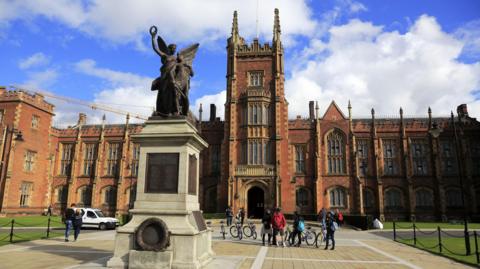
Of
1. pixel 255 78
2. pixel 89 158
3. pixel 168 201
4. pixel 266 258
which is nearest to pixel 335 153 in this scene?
pixel 255 78

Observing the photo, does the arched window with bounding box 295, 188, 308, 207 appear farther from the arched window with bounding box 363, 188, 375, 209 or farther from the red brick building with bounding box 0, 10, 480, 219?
the arched window with bounding box 363, 188, 375, 209

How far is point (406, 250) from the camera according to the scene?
15.7 meters

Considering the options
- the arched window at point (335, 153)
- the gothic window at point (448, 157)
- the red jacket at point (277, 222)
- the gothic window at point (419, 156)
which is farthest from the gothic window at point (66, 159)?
the gothic window at point (448, 157)

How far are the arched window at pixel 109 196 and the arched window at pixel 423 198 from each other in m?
39.7

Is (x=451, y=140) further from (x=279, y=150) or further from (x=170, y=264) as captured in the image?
(x=170, y=264)

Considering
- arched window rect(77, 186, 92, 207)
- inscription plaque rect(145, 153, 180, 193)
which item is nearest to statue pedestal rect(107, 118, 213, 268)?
inscription plaque rect(145, 153, 180, 193)

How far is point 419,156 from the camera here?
44.3 meters

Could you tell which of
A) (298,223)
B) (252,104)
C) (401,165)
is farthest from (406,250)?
(401,165)

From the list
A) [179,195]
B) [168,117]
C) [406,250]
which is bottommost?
[406,250]

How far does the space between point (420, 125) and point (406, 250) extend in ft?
112

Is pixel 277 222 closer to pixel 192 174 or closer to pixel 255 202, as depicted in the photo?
pixel 192 174

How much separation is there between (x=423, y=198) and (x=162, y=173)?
41911 millimetres

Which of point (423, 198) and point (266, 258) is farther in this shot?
point (423, 198)

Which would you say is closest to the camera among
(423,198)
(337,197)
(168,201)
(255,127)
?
(168,201)
